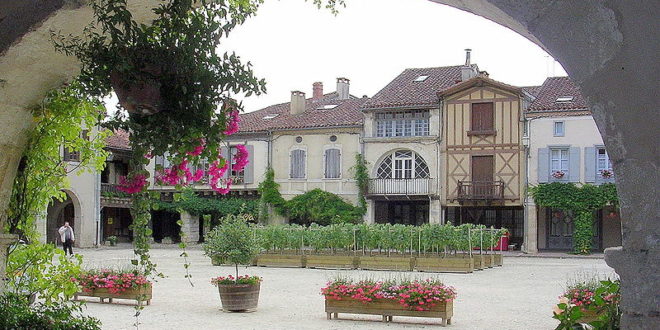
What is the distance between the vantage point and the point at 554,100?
2805 cm

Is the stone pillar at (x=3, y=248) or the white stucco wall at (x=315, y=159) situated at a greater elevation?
the white stucco wall at (x=315, y=159)

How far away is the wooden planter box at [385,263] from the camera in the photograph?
757 inches

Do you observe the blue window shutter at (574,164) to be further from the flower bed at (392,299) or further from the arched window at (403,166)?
the flower bed at (392,299)

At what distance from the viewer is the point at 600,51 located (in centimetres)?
204

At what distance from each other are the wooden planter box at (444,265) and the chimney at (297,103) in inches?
584

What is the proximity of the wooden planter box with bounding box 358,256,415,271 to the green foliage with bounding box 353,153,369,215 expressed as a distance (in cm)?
986

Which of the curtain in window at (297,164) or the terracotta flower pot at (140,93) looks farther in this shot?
the curtain in window at (297,164)

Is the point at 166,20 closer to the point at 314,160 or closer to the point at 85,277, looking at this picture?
the point at 85,277

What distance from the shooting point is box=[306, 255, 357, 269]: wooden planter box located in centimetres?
1996

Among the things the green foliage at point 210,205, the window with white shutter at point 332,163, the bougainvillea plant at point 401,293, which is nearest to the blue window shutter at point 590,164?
the window with white shutter at point 332,163

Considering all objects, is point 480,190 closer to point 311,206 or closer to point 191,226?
point 311,206

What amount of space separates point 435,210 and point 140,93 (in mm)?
26112

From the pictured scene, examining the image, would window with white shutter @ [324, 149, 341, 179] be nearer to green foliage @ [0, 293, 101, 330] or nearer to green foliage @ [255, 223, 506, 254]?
green foliage @ [255, 223, 506, 254]

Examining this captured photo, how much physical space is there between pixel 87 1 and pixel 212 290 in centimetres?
1064
